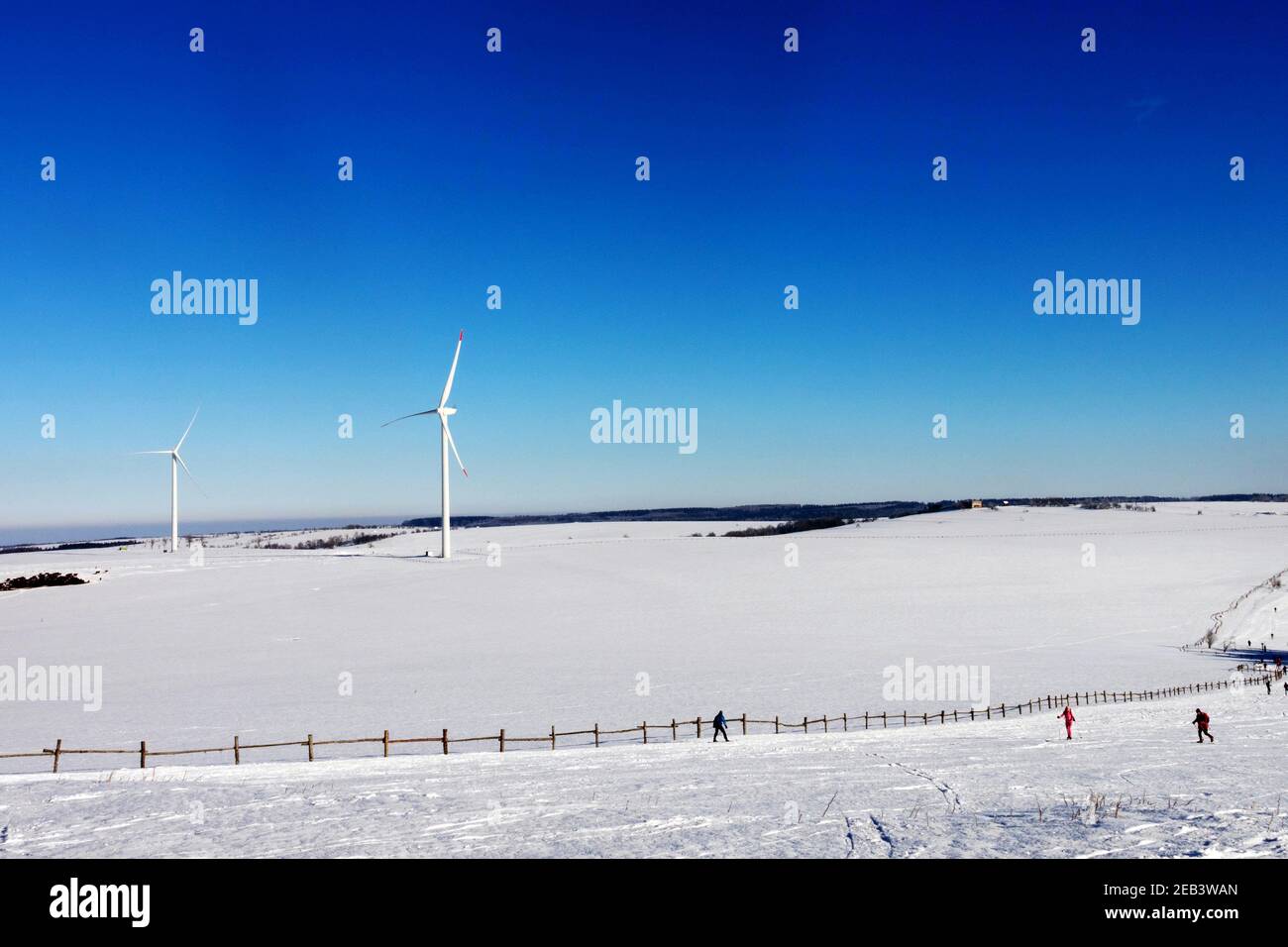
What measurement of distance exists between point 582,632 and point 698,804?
1557 inches

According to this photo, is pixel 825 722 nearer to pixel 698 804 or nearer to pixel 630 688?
pixel 630 688

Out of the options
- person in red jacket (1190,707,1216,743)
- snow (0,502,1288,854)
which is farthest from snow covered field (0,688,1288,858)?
person in red jacket (1190,707,1216,743)

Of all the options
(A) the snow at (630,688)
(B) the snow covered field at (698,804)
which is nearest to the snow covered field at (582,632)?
(A) the snow at (630,688)

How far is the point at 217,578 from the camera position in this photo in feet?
257

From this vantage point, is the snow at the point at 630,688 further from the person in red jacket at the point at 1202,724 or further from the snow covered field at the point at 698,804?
the person in red jacket at the point at 1202,724

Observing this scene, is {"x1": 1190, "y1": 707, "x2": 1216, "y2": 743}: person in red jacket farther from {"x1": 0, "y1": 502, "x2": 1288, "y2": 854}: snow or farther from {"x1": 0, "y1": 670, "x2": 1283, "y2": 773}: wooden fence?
{"x1": 0, "y1": 670, "x2": 1283, "y2": 773}: wooden fence

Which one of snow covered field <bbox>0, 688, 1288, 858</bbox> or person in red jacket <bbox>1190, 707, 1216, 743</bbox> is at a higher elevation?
snow covered field <bbox>0, 688, 1288, 858</bbox>

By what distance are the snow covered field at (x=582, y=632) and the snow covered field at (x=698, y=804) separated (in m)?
10.2

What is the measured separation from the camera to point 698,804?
12.1m

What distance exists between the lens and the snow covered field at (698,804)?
948 centimetres

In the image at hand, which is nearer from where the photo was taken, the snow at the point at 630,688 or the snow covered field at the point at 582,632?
the snow at the point at 630,688

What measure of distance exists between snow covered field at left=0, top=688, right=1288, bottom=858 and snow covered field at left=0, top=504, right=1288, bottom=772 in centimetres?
1016

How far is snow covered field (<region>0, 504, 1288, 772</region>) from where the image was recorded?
29.8 metres
